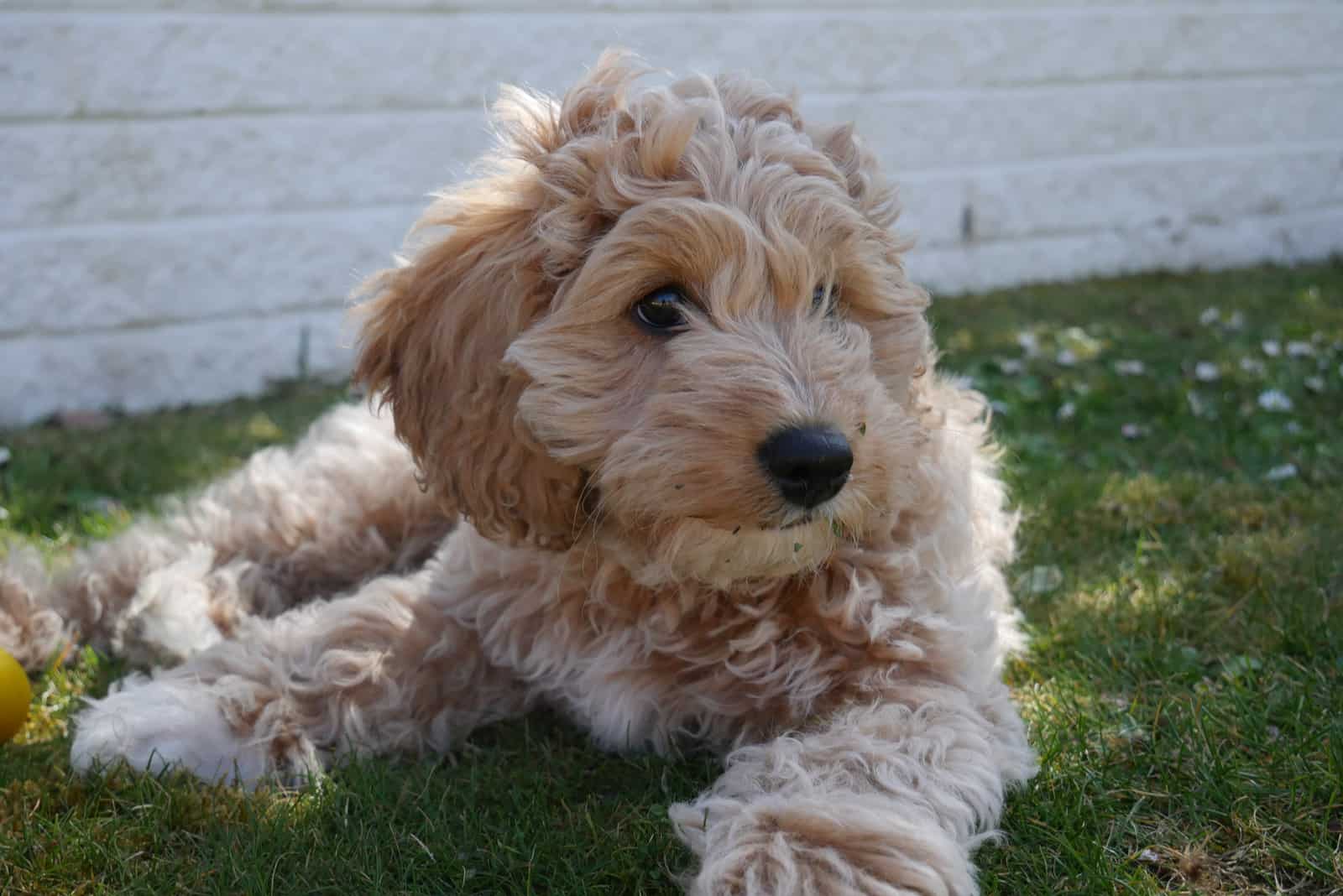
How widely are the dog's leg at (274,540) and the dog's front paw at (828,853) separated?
5.90 ft

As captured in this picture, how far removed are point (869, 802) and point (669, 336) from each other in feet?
3.18

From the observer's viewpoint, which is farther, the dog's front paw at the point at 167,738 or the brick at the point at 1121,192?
the brick at the point at 1121,192

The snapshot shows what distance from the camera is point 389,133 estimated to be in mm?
6633

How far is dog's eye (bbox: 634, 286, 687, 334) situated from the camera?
256cm

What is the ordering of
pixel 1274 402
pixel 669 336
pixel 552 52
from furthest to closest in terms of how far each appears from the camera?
pixel 552 52 < pixel 1274 402 < pixel 669 336

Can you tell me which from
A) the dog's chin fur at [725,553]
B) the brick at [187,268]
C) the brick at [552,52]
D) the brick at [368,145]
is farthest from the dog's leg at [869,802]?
the brick at [187,268]

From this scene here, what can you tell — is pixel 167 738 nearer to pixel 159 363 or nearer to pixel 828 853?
pixel 828 853

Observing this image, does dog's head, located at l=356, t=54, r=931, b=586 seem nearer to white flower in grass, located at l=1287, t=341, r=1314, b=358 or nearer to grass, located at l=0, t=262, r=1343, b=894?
grass, located at l=0, t=262, r=1343, b=894

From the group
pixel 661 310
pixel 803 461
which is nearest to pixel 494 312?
pixel 661 310

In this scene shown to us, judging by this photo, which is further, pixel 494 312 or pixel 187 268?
pixel 187 268

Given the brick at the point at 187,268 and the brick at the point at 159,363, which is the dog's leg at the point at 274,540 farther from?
the brick at the point at 159,363

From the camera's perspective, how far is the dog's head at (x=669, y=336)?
7.70 feet

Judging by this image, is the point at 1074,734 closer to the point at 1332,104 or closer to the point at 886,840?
the point at 886,840

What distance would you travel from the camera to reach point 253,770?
278 centimetres
